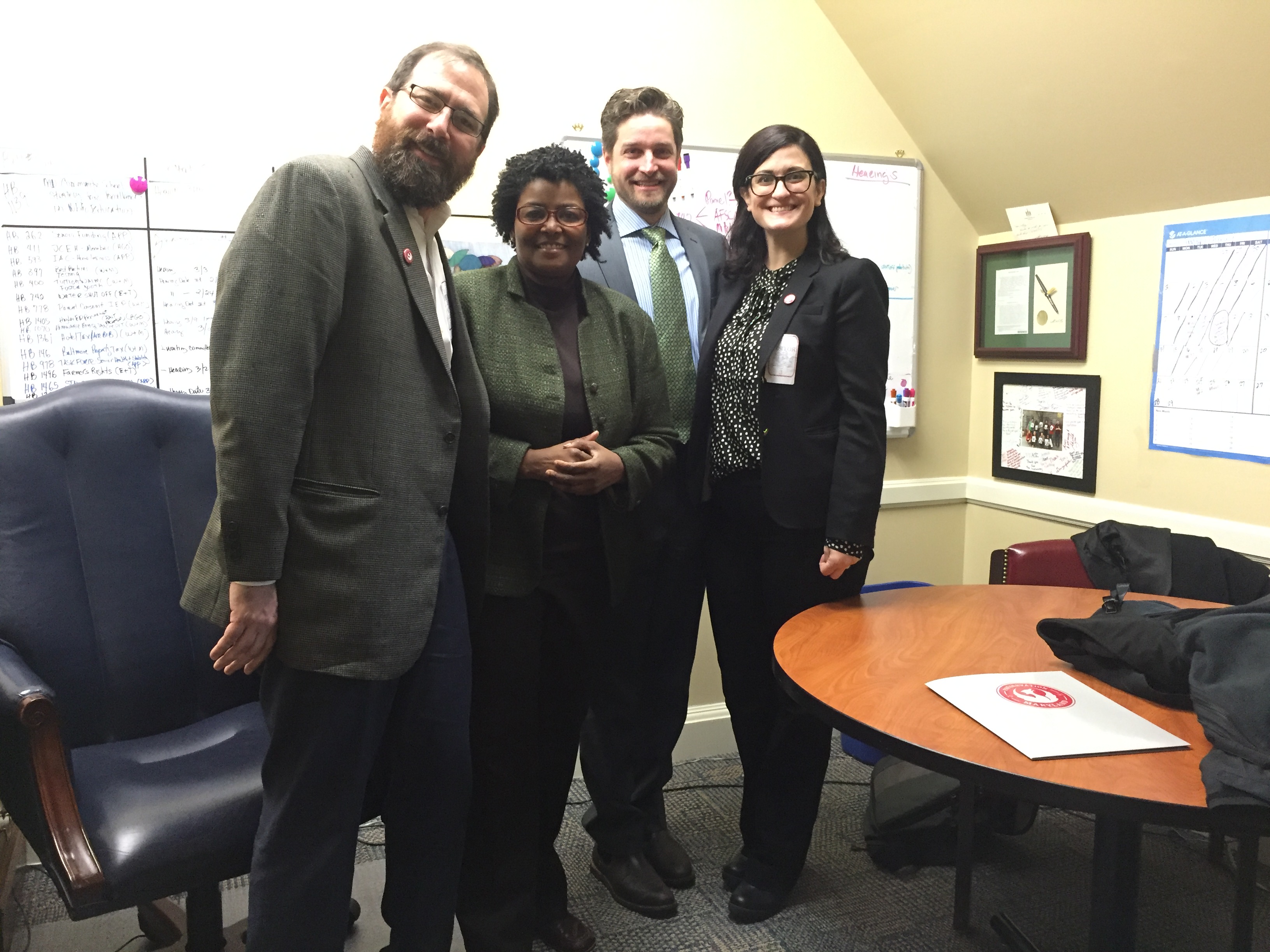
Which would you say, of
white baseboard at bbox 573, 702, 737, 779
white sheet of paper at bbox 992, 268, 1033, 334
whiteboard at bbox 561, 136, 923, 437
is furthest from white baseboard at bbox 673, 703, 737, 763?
white sheet of paper at bbox 992, 268, 1033, 334

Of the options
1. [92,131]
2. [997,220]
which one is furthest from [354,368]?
[997,220]

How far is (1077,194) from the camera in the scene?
268 cm

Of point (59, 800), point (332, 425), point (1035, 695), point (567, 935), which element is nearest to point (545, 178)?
point (332, 425)

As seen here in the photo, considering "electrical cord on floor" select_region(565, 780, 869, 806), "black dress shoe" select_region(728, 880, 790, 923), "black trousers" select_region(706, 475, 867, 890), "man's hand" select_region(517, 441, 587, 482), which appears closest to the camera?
"man's hand" select_region(517, 441, 587, 482)

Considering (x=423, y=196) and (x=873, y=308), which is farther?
(x=873, y=308)

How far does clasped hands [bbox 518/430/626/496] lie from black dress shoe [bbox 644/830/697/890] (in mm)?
1030

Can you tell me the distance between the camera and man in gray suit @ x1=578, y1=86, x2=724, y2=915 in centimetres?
201

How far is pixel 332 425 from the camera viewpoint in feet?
4.29

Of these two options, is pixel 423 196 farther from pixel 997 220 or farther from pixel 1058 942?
pixel 997 220

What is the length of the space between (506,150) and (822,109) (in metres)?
1.03

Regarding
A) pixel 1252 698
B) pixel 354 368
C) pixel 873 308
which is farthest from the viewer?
pixel 873 308

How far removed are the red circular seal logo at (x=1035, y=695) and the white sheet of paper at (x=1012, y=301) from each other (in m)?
1.88

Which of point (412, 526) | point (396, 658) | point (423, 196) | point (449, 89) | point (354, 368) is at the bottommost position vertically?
point (396, 658)

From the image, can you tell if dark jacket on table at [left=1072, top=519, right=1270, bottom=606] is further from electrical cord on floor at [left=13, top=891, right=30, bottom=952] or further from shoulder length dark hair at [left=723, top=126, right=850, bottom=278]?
electrical cord on floor at [left=13, top=891, right=30, bottom=952]
